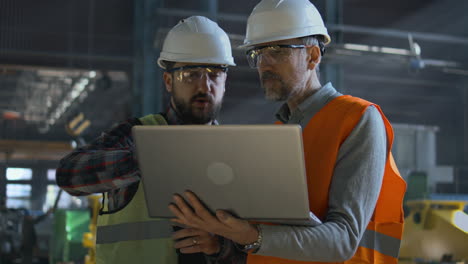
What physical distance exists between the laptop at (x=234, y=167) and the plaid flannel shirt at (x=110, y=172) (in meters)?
0.42

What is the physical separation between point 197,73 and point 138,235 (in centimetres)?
78

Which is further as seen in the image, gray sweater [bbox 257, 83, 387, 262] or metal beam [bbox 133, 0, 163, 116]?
metal beam [bbox 133, 0, 163, 116]

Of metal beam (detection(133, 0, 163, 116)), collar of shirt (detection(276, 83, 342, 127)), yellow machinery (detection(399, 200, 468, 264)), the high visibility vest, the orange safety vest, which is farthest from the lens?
metal beam (detection(133, 0, 163, 116))

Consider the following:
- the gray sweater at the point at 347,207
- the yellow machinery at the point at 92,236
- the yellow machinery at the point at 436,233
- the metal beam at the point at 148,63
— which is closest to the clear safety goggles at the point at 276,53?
the gray sweater at the point at 347,207

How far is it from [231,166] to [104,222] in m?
1.07

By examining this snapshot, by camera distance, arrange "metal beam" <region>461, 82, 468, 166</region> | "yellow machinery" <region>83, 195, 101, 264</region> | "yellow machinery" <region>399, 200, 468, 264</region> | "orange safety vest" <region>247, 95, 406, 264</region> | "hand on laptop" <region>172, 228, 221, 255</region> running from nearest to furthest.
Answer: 1. "orange safety vest" <region>247, 95, 406, 264</region>
2. "hand on laptop" <region>172, 228, 221, 255</region>
3. "yellow machinery" <region>399, 200, 468, 264</region>
4. "yellow machinery" <region>83, 195, 101, 264</region>
5. "metal beam" <region>461, 82, 468, 166</region>

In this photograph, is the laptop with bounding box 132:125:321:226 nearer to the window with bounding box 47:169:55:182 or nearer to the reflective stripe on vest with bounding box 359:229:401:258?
the reflective stripe on vest with bounding box 359:229:401:258

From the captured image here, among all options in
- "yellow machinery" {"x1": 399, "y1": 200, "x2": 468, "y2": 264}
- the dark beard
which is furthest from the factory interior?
the dark beard

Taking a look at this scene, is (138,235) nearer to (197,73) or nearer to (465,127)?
(197,73)

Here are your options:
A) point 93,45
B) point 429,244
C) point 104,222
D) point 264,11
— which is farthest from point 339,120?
point 93,45

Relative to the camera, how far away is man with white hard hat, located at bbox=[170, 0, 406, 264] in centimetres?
174

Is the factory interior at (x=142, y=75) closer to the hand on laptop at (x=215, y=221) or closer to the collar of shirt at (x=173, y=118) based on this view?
the collar of shirt at (x=173, y=118)

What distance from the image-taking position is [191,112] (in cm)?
272

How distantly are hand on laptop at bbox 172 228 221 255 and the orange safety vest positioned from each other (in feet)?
0.49
